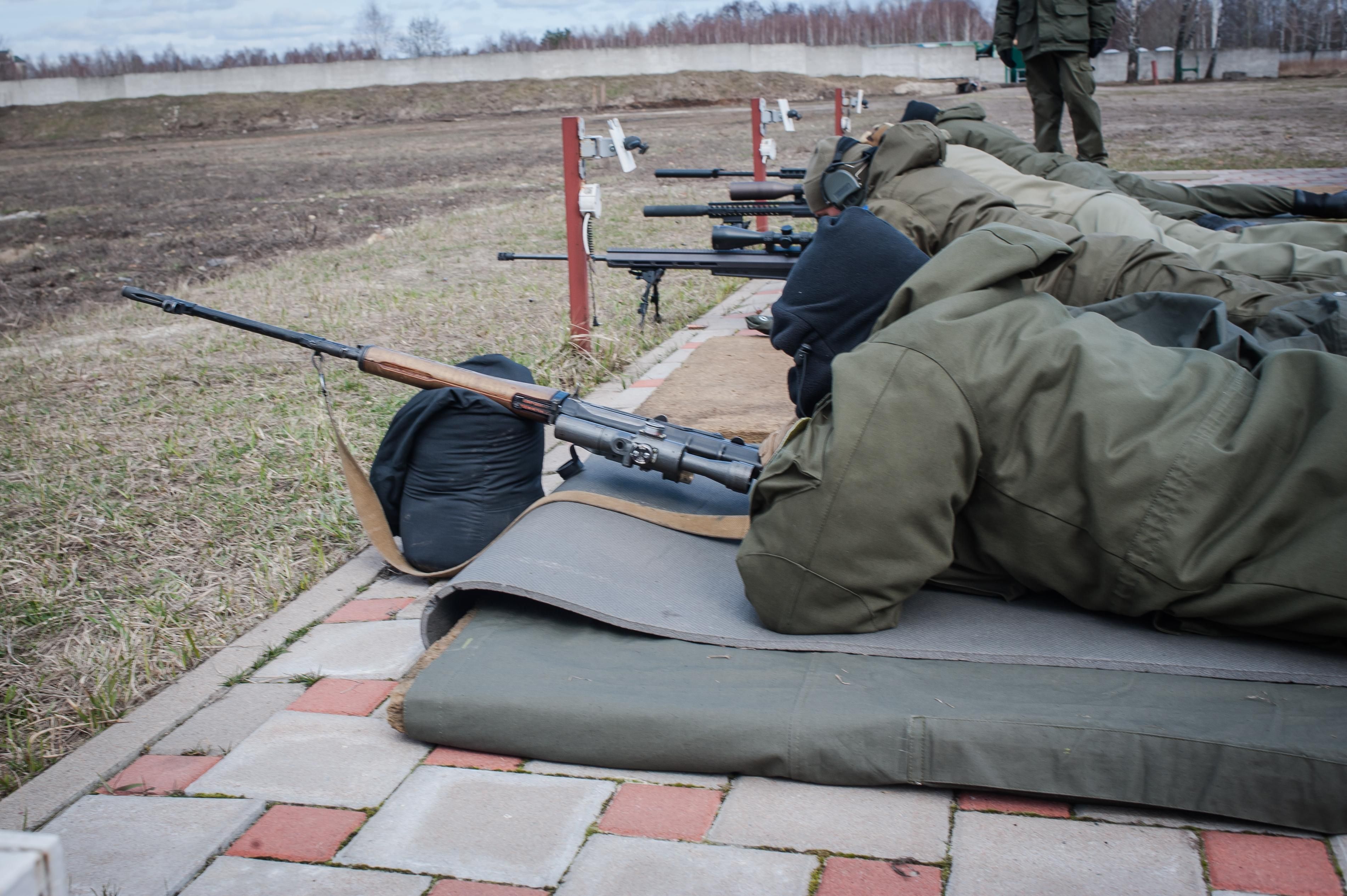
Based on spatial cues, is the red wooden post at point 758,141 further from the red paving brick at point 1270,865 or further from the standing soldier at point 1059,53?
the red paving brick at point 1270,865

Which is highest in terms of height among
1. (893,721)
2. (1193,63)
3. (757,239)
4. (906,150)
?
(1193,63)

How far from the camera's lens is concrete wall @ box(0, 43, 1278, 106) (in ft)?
145

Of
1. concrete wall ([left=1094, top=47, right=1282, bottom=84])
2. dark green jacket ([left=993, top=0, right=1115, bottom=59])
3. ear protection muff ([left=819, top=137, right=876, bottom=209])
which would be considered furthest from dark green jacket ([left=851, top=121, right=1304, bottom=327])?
concrete wall ([left=1094, top=47, right=1282, bottom=84])

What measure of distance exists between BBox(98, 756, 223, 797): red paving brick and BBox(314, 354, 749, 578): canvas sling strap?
77 centimetres

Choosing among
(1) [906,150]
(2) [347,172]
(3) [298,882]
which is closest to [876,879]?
(3) [298,882]

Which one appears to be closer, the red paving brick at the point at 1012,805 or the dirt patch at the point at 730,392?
the red paving brick at the point at 1012,805

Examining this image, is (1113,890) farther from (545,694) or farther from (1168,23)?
(1168,23)

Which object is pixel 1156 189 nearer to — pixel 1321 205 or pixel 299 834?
pixel 1321 205

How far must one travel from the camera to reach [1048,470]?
2.05 meters

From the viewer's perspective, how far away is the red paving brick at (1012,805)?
1.87 metres

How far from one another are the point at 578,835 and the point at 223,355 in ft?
16.5

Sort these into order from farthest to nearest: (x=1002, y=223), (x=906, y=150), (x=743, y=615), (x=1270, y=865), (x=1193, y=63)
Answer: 1. (x=1193, y=63)
2. (x=906, y=150)
3. (x=1002, y=223)
4. (x=743, y=615)
5. (x=1270, y=865)

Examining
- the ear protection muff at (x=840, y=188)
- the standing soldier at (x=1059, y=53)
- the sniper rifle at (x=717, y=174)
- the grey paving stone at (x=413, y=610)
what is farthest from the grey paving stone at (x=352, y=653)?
the standing soldier at (x=1059, y=53)

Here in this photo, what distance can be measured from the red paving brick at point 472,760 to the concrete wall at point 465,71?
45.6 m
